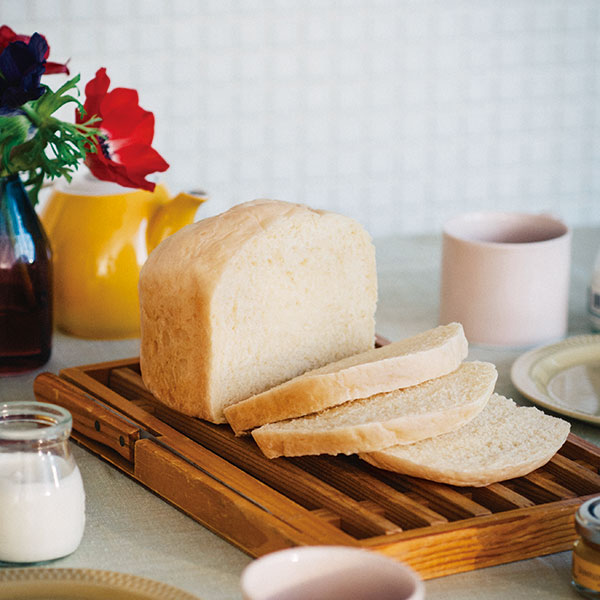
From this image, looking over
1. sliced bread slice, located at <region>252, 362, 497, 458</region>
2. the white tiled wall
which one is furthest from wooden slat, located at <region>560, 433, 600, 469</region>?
the white tiled wall

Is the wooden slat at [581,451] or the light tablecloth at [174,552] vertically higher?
the wooden slat at [581,451]

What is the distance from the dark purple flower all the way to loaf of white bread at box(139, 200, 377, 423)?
0.27m

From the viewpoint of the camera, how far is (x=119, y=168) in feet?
4.65

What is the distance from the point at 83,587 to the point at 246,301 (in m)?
0.47

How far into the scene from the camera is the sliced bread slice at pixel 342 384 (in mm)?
1184

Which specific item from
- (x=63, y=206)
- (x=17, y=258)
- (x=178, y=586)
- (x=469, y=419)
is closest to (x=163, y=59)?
(x=63, y=206)

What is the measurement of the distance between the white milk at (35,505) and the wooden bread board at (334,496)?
148mm

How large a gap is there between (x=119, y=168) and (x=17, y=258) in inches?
8.6

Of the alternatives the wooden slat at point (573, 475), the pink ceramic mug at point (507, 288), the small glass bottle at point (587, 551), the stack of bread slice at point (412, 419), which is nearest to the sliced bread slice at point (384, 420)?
the stack of bread slice at point (412, 419)

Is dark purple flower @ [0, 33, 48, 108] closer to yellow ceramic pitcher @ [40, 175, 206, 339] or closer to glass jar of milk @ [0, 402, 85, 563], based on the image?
yellow ceramic pitcher @ [40, 175, 206, 339]

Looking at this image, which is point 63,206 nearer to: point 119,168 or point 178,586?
point 119,168

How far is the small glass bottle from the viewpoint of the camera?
910 mm

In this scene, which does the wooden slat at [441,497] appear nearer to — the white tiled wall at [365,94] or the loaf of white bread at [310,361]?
the loaf of white bread at [310,361]

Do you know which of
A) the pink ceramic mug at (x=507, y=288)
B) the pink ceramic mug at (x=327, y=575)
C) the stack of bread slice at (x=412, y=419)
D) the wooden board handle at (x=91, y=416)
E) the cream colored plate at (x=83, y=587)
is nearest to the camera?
the pink ceramic mug at (x=327, y=575)
